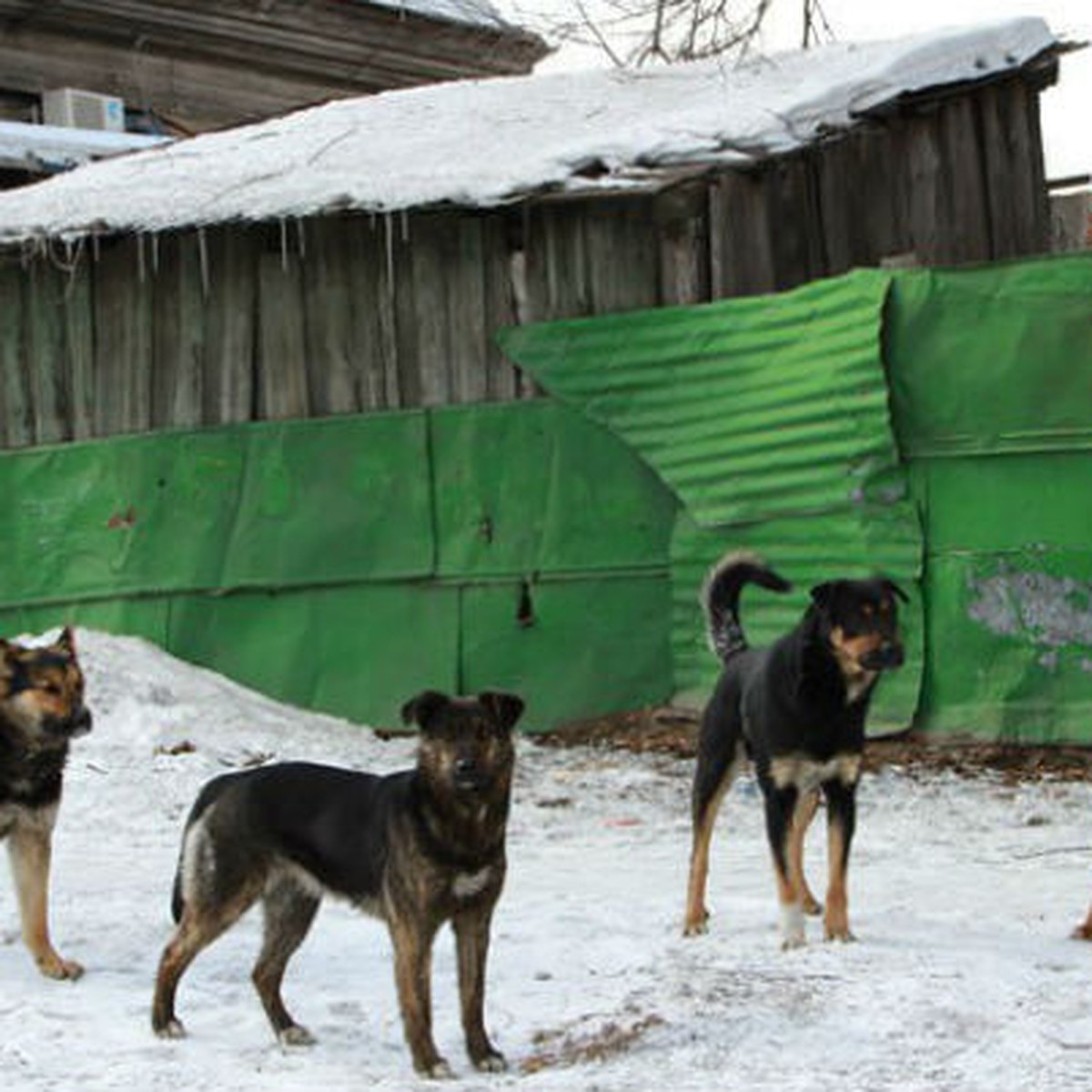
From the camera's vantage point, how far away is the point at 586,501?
13703mm

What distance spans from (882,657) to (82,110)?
52.0 ft

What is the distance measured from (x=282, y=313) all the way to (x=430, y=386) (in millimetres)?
1262

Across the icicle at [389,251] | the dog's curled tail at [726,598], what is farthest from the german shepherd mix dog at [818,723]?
the icicle at [389,251]

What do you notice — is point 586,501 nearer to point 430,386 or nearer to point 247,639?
point 430,386

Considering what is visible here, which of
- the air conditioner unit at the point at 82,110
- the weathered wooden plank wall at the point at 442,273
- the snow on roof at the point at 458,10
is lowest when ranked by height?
the weathered wooden plank wall at the point at 442,273

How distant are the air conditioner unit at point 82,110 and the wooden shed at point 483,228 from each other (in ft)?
18.4

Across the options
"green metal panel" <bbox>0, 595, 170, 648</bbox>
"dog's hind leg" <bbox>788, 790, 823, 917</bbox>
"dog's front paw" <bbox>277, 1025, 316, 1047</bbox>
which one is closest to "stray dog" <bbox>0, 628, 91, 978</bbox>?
"dog's front paw" <bbox>277, 1025, 316, 1047</bbox>

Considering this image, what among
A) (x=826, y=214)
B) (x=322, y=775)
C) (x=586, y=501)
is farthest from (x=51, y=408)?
(x=322, y=775)

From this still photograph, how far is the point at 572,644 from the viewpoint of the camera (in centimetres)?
1379

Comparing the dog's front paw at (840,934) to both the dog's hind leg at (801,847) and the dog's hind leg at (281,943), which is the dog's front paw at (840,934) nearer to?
the dog's hind leg at (801,847)

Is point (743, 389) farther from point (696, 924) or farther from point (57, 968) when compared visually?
point (57, 968)

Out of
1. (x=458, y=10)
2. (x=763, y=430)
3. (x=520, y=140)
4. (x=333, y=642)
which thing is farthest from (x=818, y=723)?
(x=458, y=10)

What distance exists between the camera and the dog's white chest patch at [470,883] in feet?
20.9

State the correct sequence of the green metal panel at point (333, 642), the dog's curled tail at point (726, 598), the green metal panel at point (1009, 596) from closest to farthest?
the dog's curled tail at point (726, 598) → the green metal panel at point (1009, 596) → the green metal panel at point (333, 642)
